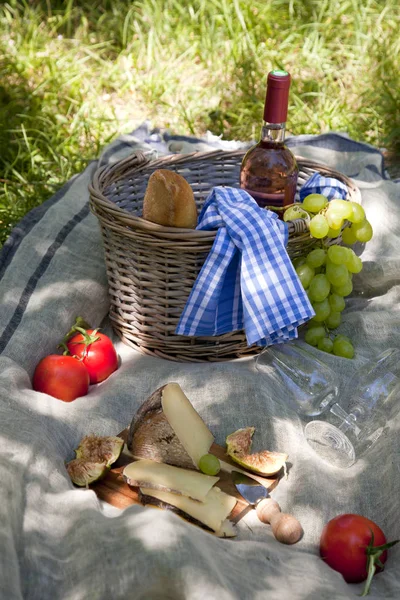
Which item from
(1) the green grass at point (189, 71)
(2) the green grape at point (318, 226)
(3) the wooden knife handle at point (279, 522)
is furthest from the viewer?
(1) the green grass at point (189, 71)

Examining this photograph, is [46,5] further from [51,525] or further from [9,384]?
[51,525]

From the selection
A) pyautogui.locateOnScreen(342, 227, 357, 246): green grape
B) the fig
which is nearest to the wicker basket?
pyautogui.locateOnScreen(342, 227, 357, 246): green grape

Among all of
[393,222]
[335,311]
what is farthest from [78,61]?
[335,311]

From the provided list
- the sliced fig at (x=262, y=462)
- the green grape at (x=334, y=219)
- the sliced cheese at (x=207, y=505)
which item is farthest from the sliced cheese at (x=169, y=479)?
the green grape at (x=334, y=219)

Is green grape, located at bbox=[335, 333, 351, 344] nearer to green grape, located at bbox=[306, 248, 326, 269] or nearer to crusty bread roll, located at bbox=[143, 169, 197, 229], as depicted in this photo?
green grape, located at bbox=[306, 248, 326, 269]

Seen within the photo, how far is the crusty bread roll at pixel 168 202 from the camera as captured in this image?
230cm

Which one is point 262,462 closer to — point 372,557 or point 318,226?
point 372,557

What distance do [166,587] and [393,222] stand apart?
194 cm

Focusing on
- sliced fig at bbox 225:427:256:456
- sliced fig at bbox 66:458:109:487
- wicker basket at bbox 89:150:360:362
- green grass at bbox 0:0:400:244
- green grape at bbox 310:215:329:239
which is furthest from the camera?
green grass at bbox 0:0:400:244

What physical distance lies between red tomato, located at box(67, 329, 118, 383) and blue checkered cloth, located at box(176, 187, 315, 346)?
11.0 inches

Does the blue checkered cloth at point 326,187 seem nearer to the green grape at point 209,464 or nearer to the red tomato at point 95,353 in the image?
the red tomato at point 95,353

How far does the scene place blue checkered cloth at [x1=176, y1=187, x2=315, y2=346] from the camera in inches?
88.7

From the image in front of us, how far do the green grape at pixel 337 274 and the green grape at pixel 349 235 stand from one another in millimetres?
207

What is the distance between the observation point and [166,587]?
150 cm
